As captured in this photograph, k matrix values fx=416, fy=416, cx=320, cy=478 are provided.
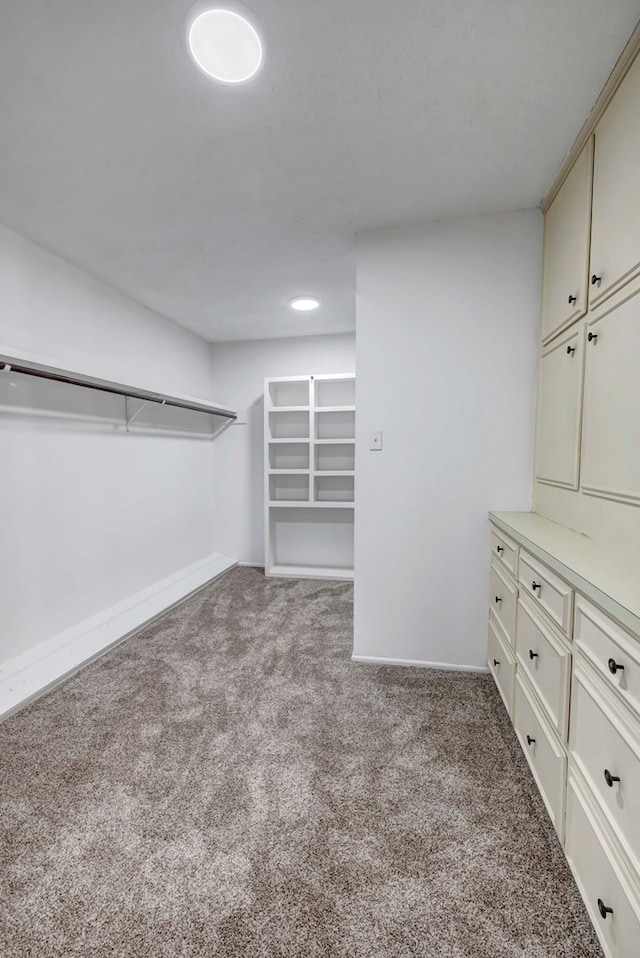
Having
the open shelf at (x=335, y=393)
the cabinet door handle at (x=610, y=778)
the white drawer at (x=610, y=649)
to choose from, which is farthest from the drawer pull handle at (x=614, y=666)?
the open shelf at (x=335, y=393)

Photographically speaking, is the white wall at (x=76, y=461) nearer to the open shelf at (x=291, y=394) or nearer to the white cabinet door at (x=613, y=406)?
the open shelf at (x=291, y=394)

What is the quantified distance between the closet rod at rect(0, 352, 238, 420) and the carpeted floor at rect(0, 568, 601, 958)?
5.32 feet

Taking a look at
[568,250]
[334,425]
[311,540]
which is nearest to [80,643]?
[311,540]

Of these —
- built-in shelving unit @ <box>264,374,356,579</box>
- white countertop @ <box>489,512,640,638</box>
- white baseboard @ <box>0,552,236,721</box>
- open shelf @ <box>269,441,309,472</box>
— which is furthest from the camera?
open shelf @ <box>269,441,309,472</box>

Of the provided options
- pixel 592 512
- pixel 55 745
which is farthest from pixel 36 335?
pixel 592 512

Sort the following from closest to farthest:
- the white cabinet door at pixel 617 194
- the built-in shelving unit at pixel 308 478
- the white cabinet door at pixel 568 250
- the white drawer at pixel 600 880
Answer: the white drawer at pixel 600 880, the white cabinet door at pixel 617 194, the white cabinet door at pixel 568 250, the built-in shelving unit at pixel 308 478

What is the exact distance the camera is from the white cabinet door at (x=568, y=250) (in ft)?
5.25

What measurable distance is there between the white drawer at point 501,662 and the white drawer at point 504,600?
0.06m

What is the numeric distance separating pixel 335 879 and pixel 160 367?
11.2 feet

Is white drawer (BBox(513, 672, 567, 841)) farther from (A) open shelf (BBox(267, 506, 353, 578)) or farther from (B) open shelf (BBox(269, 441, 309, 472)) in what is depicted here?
(B) open shelf (BBox(269, 441, 309, 472))

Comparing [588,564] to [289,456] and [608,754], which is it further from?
[289,456]

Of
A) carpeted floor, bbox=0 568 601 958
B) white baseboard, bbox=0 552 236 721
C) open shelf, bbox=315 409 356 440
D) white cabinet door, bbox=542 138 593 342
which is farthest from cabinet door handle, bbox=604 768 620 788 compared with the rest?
open shelf, bbox=315 409 356 440

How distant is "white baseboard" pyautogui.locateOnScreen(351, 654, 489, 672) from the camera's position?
2.28 m

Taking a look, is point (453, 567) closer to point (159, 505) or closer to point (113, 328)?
point (159, 505)
